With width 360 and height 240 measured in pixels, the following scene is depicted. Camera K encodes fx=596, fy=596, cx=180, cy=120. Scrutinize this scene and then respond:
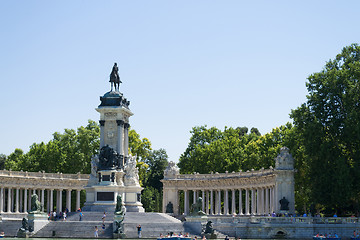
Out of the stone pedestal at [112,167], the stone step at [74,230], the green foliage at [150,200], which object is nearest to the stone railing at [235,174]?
the green foliage at [150,200]

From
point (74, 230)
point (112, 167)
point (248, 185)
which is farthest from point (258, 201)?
point (74, 230)

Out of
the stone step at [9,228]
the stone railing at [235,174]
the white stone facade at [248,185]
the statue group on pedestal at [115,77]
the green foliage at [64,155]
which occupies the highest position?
the statue group on pedestal at [115,77]

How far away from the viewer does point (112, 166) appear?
71.6 m

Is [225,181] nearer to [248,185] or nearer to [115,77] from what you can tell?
[248,185]

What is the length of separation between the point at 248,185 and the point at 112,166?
2312 cm

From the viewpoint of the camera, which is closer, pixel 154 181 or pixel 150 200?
pixel 150 200

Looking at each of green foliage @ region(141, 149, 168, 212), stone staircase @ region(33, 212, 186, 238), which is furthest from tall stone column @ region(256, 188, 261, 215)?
green foliage @ region(141, 149, 168, 212)

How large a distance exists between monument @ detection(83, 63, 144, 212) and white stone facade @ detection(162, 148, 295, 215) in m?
17.6

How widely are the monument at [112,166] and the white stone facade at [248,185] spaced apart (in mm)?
17572

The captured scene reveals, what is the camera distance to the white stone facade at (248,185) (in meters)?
74.1

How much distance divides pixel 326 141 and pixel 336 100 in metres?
5.56

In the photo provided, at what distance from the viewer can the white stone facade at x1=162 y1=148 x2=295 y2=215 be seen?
243 feet

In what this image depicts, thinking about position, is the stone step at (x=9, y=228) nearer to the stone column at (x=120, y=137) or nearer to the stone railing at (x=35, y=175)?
the stone column at (x=120, y=137)

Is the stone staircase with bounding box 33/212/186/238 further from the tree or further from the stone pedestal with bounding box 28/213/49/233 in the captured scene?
the tree
